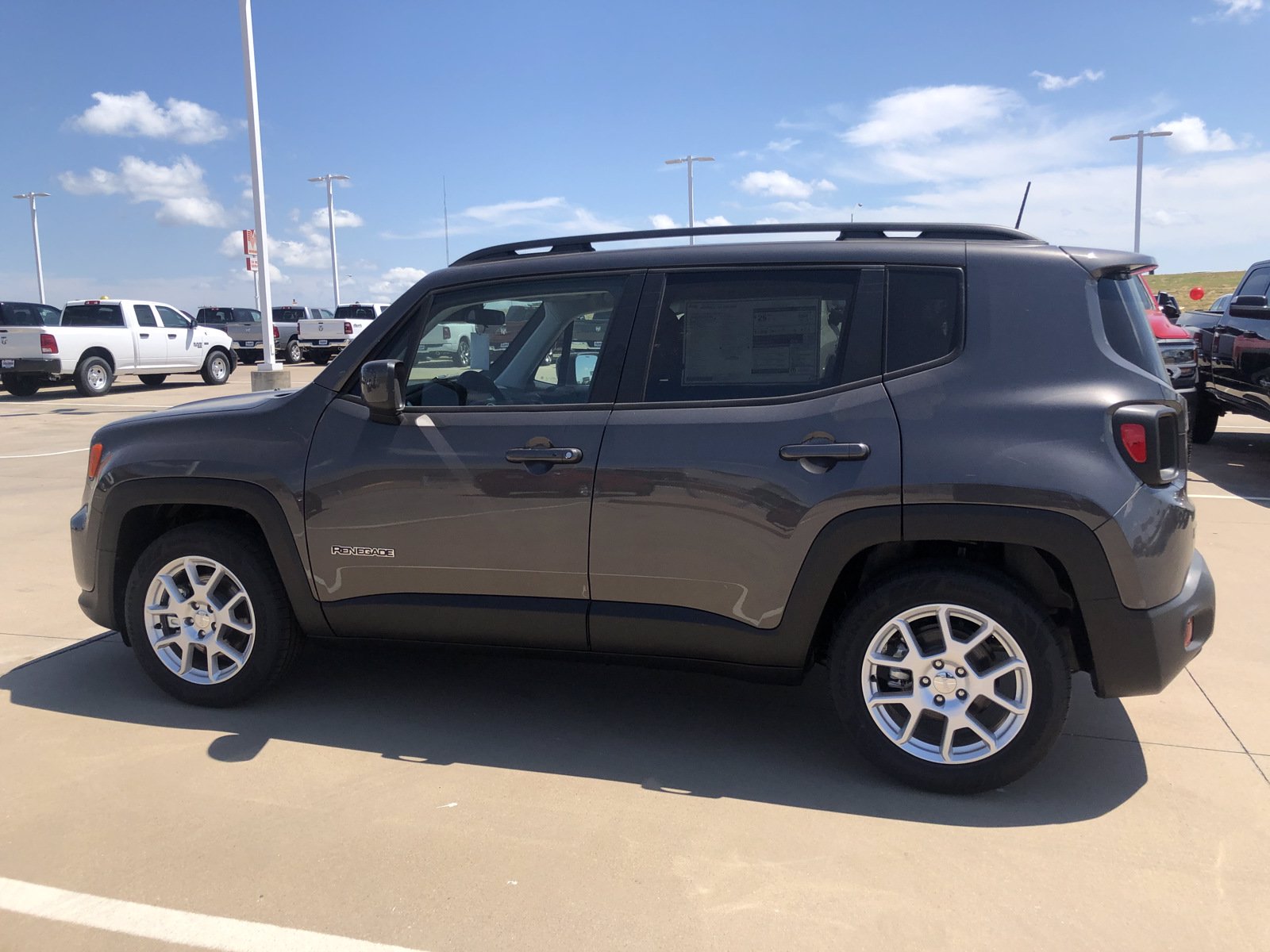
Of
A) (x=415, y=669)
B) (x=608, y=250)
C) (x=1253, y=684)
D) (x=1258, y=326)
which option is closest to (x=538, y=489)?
(x=608, y=250)

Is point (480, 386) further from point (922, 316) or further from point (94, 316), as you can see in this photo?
point (94, 316)

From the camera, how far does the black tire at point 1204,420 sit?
36.2 ft

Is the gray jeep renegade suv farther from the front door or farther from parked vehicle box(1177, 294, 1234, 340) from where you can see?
parked vehicle box(1177, 294, 1234, 340)

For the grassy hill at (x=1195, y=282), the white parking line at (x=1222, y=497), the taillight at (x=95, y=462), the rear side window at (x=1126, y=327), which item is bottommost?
the white parking line at (x=1222, y=497)

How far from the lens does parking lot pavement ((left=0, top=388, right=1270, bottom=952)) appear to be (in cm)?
262

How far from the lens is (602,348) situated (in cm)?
360

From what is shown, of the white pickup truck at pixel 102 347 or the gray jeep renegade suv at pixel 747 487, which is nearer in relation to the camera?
the gray jeep renegade suv at pixel 747 487

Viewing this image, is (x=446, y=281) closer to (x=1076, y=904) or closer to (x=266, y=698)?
(x=266, y=698)

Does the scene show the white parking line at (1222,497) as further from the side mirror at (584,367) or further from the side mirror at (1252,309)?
the side mirror at (584,367)

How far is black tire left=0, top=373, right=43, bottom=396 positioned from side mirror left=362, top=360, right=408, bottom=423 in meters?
19.5

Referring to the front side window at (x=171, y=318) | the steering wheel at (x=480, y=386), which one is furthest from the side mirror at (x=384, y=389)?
the front side window at (x=171, y=318)

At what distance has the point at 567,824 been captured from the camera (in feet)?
10.2

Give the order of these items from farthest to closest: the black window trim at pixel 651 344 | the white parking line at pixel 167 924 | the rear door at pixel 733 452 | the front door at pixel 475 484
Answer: the front door at pixel 475 484 < the black window trim at pixel 651 344 < the rear door at pixel 733 452 < the white parking line at pixel 167 924

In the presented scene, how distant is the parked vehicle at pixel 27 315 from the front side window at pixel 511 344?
21.1 m
